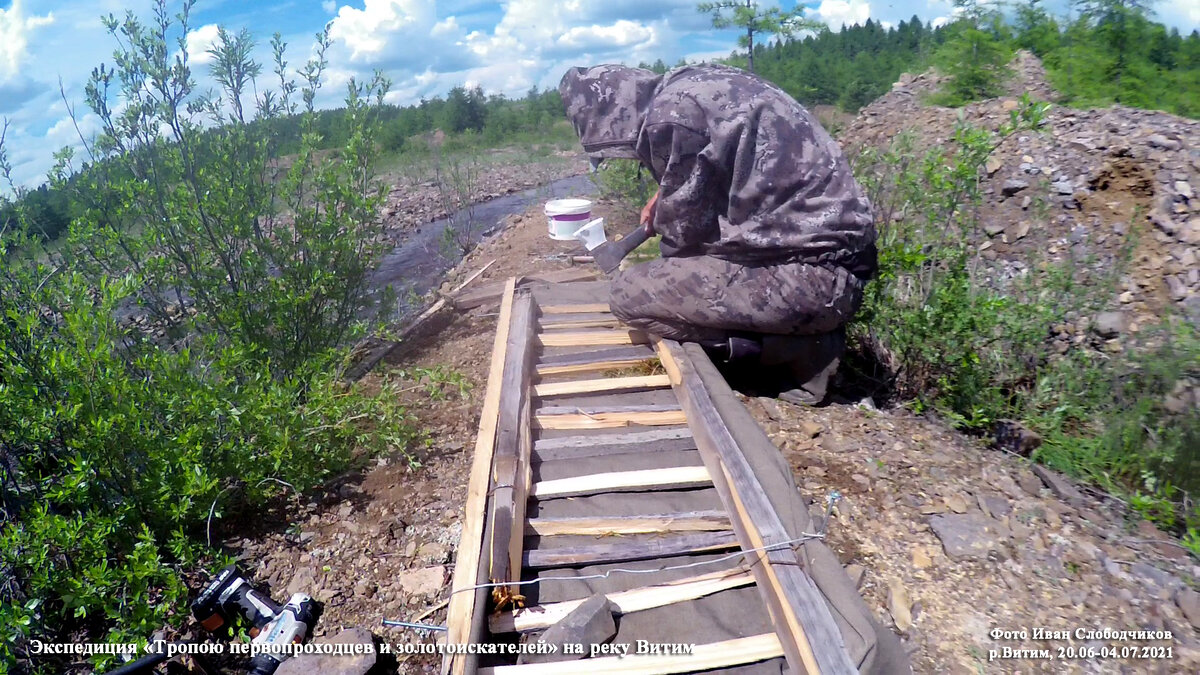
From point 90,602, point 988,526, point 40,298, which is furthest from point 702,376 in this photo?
point 40,298

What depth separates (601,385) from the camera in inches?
130

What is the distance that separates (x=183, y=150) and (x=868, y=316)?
3.74 m

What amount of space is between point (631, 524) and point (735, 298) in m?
1.26

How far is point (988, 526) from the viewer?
2.36 meters

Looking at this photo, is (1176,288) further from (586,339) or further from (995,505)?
(586,339)

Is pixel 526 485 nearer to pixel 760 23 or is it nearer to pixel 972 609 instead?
pixel 972 609

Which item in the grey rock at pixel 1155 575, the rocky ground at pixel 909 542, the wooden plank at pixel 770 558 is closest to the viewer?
the wooden plank at pixel 770 558

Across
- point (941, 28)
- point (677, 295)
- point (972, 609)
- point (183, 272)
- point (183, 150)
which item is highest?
point (941, 28)

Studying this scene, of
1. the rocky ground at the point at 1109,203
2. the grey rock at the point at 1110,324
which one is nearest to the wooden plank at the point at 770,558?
the rocky ground at the point at 1109,203

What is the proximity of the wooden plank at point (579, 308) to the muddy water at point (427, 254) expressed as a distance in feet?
5.12

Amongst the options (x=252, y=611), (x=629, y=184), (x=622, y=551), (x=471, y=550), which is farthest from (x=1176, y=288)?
(x=252, y=611)

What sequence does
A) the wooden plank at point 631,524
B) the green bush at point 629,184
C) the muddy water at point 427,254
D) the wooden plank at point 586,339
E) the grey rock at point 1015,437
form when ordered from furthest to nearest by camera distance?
the muddy water at point 427,254 < the green bush at point 629,184 < the wooden plank at point 586,339 < the grey rock at point 1015,437 < the wooden plank at point 631,524

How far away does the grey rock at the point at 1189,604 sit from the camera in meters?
1.94

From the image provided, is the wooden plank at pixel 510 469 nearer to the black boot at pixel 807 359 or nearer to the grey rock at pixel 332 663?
the grey rock at pixel 332 663
